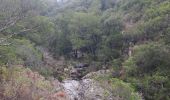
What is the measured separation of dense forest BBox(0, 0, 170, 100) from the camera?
14305mm

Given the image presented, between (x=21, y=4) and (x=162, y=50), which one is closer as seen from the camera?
(x=21, y=4)

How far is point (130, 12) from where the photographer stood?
45.9m

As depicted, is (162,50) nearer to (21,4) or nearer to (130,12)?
(21,4)

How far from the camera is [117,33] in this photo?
42062mm

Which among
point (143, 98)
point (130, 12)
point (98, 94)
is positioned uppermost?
point (130, 12)

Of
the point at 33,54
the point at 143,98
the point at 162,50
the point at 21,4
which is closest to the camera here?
the point at 21,4

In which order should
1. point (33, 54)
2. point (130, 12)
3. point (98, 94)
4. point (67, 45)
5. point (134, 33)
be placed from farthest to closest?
point (67, 45) < point (130, 12) < point (134, 33) < point (33, 54) < point (98, 94)

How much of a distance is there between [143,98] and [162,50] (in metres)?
4.44

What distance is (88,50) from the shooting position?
1901 inches

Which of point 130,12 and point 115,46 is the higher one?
point 130,12

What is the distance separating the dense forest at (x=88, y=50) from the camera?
14305 millimetres

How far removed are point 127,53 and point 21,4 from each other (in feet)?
85.9

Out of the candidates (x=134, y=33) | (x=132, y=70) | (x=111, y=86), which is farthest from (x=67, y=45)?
(x=111, y=86)

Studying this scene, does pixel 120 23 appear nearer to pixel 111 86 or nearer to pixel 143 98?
pixel 143 98
